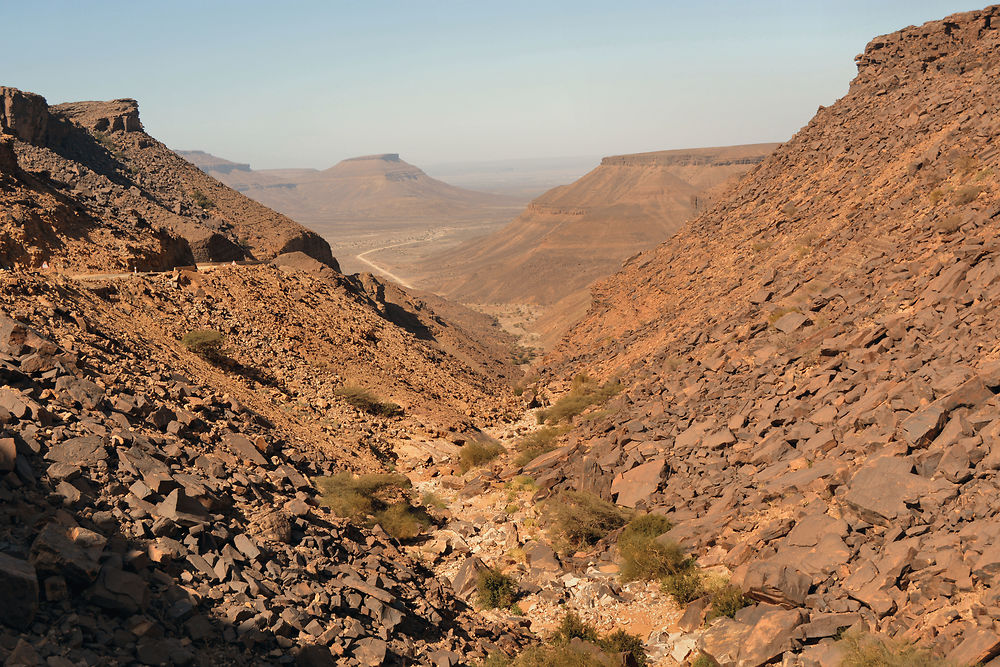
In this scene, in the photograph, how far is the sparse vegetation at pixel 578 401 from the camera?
2520cm

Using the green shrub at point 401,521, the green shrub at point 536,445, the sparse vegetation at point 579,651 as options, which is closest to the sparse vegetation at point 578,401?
the green shrub at point 536,445

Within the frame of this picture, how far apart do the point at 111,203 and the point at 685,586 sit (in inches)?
1406

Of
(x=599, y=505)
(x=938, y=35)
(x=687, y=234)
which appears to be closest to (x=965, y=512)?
(x=599, y=505)

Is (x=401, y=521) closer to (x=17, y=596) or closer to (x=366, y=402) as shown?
(x=366, y=402)

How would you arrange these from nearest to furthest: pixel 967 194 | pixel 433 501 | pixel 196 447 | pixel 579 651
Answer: pixel 579 651 < pixel 196 447 < pixel 967 194 < pixel 433 501

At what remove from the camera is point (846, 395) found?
14.4 metres

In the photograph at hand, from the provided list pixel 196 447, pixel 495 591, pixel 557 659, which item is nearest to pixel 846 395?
pixel 557 659

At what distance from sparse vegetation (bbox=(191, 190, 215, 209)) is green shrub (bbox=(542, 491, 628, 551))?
A: 1553 inches

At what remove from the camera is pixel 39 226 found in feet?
82.4

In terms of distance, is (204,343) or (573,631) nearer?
(573,631)

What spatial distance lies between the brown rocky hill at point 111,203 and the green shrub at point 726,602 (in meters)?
22.6

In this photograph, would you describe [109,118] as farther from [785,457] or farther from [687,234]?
[785,457]

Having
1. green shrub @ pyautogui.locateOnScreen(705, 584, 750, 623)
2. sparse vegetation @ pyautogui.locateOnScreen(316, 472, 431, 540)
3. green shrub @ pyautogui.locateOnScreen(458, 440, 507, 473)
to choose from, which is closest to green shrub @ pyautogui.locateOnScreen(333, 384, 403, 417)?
green shrub @ pyautogui.locateOnScreen(458, 440, 507, 473)

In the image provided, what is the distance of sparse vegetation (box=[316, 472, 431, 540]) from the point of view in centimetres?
1644
